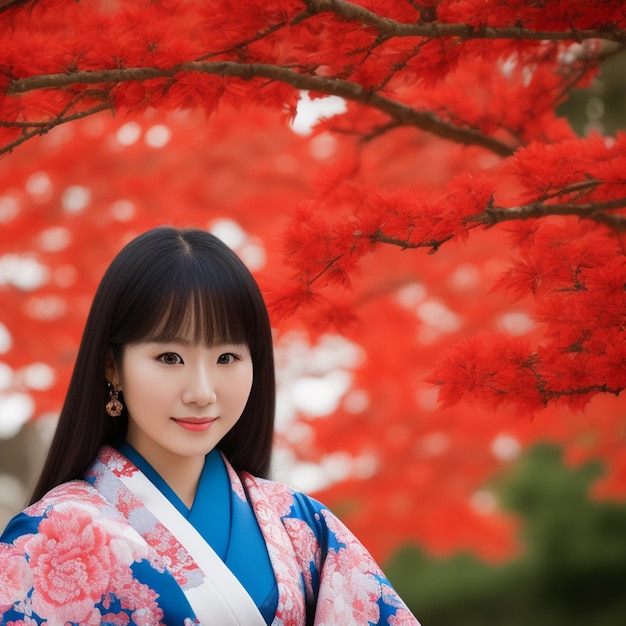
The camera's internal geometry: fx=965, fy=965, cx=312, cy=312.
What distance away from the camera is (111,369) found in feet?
5.68

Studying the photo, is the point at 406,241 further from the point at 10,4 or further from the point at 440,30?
the point at 10,4

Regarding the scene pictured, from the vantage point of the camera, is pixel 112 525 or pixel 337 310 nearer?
pixel 112 525

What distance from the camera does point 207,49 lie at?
205cm

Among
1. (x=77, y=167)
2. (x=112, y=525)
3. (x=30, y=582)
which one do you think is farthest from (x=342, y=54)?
(x=77, y=167)

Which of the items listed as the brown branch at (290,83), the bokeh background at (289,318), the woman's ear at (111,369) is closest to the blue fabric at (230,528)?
the woman's ear at (111,369)

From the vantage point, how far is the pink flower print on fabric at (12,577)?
5.04ft

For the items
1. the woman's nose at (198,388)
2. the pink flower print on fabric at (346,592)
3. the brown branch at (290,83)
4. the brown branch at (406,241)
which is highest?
the brown branch at (290,83)

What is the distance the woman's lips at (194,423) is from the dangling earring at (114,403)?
0.13 metres

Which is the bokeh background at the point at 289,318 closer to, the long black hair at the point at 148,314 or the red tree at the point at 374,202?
the red tree at the point at 374,202

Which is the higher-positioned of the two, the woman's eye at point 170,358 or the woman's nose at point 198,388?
the woman's eye at point 170,358

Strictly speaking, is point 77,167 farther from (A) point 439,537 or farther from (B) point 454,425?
(A) point 439,537

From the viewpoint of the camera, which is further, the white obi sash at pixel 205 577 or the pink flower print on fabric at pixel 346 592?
the pink flower print on fabric at pixel 346 592

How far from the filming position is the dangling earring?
1729mm

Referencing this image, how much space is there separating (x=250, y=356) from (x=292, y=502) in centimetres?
30
